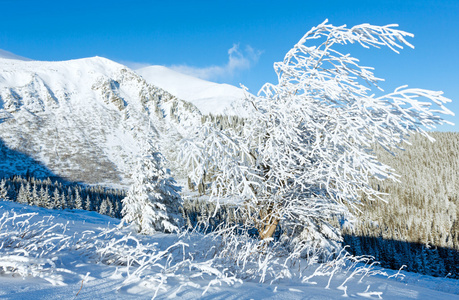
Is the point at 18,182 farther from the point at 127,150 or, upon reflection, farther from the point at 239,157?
the point at 239,157

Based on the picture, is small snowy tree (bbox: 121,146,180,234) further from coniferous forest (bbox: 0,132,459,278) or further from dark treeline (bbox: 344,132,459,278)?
dark treeline (bbox: 344,132,459,278)

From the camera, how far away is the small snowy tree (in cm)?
1844

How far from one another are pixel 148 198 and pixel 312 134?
1542 centimetres

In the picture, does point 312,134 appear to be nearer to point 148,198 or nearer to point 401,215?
point 148,198

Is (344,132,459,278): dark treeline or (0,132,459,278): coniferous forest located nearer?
(0,132,459,278): coniferous forest

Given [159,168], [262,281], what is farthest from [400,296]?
[159,168]

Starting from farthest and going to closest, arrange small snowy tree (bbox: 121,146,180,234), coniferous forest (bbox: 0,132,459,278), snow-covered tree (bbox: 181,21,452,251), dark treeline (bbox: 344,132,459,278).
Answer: dark treeline (bbox: 344,132,459,278)
coniferous forest (bbox: 0,132,459,278)
small snowy tree (bbox: 121,146,180,234)
snow-covered tree (bbox: 181,21,452,251)

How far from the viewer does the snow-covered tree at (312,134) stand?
456cm

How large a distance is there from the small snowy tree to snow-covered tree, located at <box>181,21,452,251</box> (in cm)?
1334

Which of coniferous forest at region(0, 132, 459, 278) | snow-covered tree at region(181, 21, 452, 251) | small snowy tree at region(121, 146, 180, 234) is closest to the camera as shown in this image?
snow-covered tree at region(181, 21, 452, 251)

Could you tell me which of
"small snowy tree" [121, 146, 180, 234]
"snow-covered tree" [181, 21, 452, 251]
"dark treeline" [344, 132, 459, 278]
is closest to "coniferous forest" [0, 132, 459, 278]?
"dark treeline" [344, 132, 459, 278]

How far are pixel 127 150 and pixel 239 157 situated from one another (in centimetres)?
20434

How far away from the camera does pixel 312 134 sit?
5695mm

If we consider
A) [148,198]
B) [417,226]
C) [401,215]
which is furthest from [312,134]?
[401,215]
